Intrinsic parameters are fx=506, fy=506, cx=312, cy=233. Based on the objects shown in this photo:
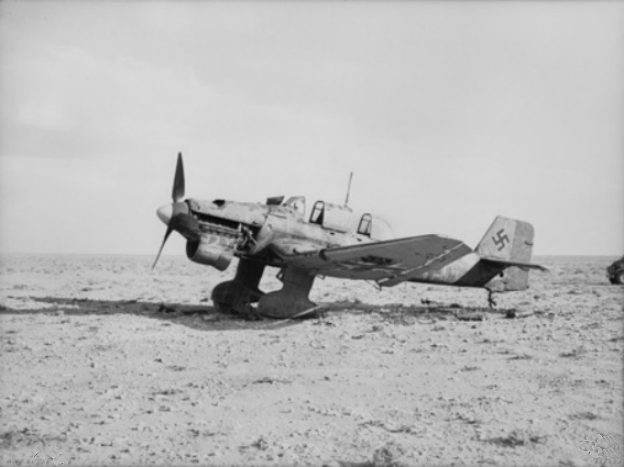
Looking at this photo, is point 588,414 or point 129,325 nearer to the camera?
point 588,414

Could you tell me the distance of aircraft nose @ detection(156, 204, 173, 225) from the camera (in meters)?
10.4

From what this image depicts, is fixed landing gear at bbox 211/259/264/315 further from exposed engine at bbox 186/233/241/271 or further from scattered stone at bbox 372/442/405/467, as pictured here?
scattered stone at bbox 372/442/405/467

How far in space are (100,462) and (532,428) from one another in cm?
375

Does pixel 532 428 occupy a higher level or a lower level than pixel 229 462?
higher

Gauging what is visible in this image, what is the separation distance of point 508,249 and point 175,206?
9.16m

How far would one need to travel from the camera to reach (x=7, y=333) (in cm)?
915

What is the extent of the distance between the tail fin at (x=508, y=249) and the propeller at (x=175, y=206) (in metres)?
8.14

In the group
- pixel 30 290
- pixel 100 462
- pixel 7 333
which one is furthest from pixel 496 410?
pixel 30 290

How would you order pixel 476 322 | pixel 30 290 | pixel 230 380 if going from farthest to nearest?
1. pixel 30 290
2. pixel 476 322
3. pixel 230 380

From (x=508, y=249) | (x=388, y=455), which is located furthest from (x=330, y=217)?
(x=388, y=455)

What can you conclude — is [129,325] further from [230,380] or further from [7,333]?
[230,380]

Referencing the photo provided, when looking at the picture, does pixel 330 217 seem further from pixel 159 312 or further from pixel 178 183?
pixel 159 312

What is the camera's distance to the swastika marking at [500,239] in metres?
14.1

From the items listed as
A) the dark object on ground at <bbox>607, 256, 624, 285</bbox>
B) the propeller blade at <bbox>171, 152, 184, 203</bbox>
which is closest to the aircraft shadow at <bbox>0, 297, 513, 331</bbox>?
the propeller blade at <bbox>171, 152, 184, 203</bbox>
